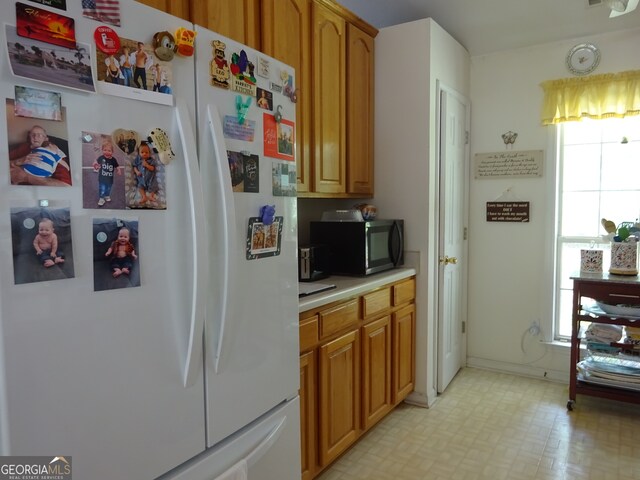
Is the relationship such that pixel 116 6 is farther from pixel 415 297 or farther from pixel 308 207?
pixel 415 297

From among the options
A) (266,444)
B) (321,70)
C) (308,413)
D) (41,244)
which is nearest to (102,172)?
(41,244)

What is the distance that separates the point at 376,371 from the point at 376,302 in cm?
39

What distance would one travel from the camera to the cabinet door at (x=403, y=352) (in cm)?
275

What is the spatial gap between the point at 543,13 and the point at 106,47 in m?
2.95

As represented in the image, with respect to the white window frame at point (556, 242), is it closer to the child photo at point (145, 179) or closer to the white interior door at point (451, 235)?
the white interior door at point (451, 235)

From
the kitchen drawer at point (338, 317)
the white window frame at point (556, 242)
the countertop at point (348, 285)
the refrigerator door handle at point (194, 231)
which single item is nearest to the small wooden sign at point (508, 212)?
the white window frame at point (556, 242)

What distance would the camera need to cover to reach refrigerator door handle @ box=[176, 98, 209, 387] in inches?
42.7

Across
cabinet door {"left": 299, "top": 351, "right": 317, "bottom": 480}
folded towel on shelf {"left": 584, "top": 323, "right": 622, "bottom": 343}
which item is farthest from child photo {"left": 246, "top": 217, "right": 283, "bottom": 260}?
folded towel on shelf {"left": 584, "top": 323, "right": 622, "bottom": 343}

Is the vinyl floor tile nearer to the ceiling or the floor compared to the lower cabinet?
nearer to the floor

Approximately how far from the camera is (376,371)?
255 cm

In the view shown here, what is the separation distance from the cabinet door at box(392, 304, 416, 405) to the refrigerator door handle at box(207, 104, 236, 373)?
1685mm

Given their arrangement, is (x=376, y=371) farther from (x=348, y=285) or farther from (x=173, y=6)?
(x=173, y=6)

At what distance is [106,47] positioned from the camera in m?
0.94

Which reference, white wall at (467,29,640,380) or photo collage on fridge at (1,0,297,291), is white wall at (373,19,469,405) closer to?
white wall at (467,29,640,380)
